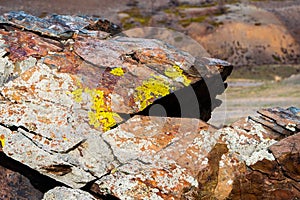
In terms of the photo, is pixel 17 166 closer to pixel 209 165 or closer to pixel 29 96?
pixel 29 96

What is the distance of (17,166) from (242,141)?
480cm

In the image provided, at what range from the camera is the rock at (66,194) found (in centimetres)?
948

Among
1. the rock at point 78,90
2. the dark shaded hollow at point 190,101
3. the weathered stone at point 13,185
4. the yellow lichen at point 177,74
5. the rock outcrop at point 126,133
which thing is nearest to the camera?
the rock outcrop at point 126,133

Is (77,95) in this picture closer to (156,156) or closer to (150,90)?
(150,90)

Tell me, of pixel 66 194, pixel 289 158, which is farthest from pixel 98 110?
pixel 289 158

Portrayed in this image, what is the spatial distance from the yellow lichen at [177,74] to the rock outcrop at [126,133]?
22 millimetres

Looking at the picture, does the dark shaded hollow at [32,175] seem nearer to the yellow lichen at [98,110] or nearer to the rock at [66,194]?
the rock at [66,194]

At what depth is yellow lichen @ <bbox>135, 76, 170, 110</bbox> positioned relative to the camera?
10.0m

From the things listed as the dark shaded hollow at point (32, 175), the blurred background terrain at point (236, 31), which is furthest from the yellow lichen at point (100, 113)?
the blurred background terrain at point (236, 31)

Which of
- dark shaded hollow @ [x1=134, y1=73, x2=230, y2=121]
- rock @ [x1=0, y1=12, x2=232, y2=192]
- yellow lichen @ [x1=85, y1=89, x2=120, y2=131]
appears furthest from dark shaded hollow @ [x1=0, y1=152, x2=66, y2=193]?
dark shaded hollow @ [x1=134, y1=73, x2=230, y2=121]

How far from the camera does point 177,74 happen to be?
1055cm

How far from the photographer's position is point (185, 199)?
30.3ft

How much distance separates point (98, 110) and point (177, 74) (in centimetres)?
198

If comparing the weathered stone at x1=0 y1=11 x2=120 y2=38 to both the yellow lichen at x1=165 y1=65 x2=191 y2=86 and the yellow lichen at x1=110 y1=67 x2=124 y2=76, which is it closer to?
the yellow lichen at x1=110 y1=67 x2=124 y2=76
